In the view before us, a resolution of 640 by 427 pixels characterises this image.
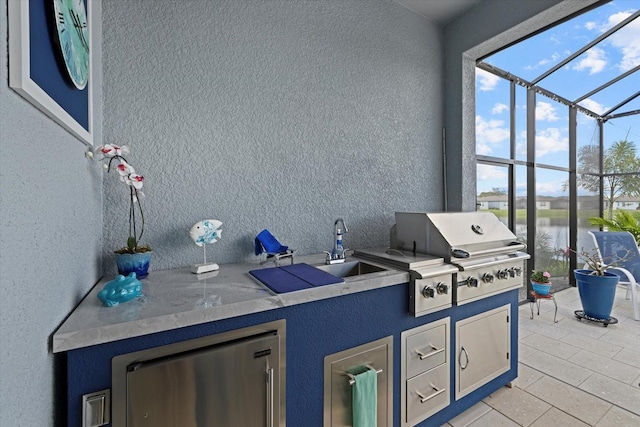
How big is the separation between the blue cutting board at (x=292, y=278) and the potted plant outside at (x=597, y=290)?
3377 mm

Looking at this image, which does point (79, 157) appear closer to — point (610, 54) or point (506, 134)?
point (506, 134)

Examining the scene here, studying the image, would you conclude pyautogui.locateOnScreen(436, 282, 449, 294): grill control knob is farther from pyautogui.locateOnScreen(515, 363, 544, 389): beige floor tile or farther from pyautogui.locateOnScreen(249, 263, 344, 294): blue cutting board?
pyautogui.locateOnScreen(515, 363, 544, 389): beige floor tile

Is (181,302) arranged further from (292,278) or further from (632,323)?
(632,323)

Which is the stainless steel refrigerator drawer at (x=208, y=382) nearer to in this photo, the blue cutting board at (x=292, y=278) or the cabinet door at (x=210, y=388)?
the cabinet door at (x=210, y=388)

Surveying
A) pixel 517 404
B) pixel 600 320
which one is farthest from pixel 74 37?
pixel 600 320

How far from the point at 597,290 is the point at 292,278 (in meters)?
3.63

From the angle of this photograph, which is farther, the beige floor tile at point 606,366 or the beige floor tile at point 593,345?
the beige floor tile at point 593,345

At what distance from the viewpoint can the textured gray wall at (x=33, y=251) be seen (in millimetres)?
600

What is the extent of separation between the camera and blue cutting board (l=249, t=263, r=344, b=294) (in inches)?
51.8

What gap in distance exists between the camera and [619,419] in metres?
1.78

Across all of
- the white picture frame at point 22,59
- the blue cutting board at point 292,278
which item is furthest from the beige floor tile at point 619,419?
the white picture frame at point 22,59

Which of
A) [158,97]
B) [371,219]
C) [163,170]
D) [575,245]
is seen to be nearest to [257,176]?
[163,170]

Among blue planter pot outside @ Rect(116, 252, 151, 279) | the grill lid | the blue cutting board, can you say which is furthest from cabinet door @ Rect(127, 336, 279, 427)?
the grill lid

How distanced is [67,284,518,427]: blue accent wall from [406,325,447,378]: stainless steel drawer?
0.24ft
